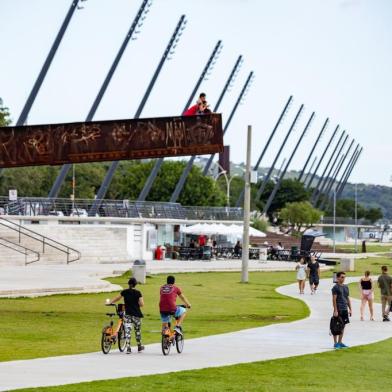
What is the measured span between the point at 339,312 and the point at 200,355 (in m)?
3.99

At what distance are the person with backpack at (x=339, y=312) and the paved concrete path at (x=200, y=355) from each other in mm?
324

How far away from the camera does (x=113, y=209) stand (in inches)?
3049

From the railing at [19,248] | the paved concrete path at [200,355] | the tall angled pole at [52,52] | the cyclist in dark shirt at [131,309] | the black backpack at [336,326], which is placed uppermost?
the tall angled pole at [52,52]

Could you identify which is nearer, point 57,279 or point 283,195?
point 57,279

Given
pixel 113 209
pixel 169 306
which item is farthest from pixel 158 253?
pixel 169 306

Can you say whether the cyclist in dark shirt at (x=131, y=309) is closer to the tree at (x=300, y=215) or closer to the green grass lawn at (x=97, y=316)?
the green grass lawn at (x=97, y=316)

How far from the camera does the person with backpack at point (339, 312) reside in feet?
82.0

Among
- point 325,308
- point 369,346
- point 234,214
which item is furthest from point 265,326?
point 234,214

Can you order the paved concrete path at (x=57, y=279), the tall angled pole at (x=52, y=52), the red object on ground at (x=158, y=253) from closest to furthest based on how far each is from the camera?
the paved concrete path at (x=57, y=279) < the tall angled pole at (x=52, y=52) < the red object on ground at (x=158, y=253)

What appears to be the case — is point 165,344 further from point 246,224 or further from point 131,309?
point 246,224

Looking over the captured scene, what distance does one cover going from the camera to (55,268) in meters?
54.8

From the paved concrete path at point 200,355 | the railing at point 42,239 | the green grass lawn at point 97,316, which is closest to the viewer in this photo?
the paved concrete path at point 200,355

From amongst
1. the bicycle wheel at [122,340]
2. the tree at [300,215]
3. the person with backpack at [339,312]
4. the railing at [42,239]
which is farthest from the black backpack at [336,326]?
the tree at [300,215]

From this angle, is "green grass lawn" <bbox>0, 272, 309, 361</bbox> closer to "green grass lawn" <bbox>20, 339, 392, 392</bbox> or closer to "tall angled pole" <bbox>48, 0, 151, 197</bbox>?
"green grass lawn" <bbox>20, 339, 392, 392</bbox>
